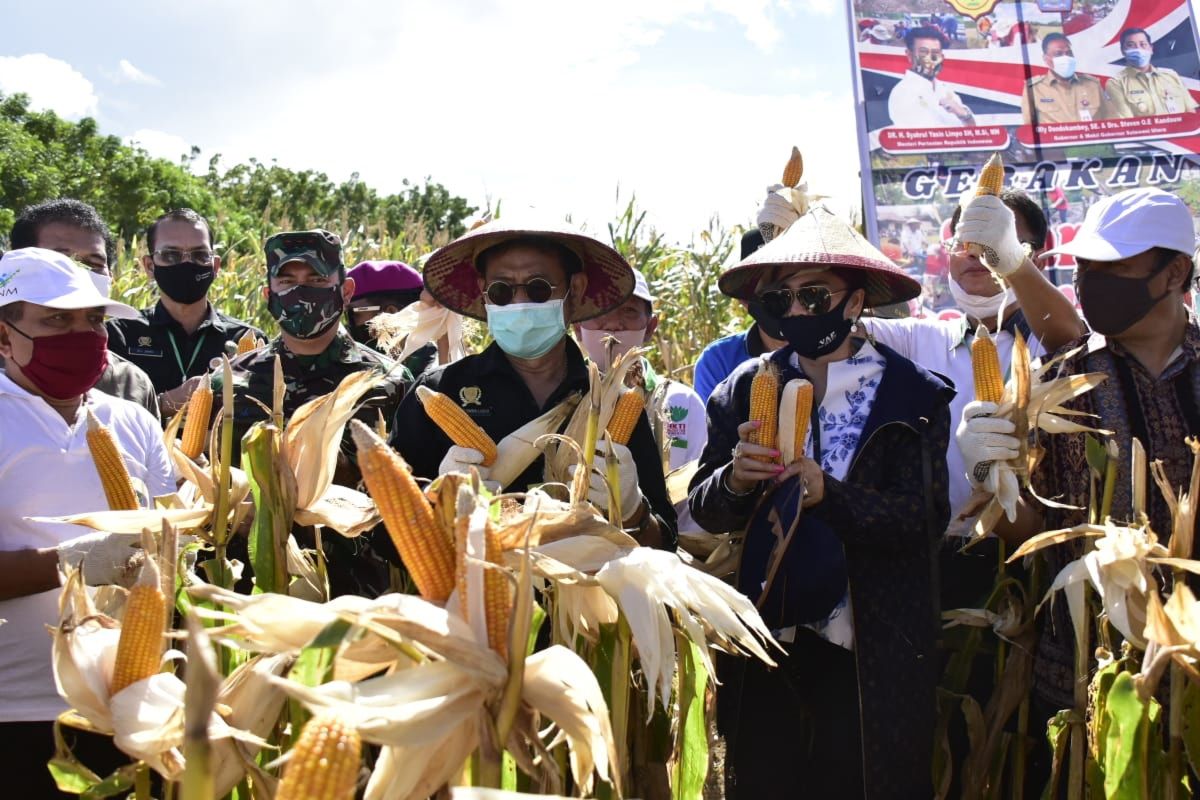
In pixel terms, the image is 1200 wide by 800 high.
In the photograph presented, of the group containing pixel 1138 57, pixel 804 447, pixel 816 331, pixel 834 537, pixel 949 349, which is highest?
pixel 1138 57

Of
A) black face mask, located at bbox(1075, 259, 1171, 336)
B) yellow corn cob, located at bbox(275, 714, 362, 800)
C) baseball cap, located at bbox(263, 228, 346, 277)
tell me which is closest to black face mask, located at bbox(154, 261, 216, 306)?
baseball cap, located at bbox(263, 228, 346, 277)

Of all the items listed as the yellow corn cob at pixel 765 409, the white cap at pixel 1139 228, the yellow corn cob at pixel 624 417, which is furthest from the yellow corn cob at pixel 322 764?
the white cap at pixel 1139 228

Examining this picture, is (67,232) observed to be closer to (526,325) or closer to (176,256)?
(176,256)

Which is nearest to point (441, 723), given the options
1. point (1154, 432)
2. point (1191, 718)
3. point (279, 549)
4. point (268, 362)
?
point (279, 549)

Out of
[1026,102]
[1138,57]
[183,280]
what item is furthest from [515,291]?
[1138,57]

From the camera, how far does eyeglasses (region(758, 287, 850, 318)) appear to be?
2.94 metres

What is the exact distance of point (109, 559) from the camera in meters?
2.33

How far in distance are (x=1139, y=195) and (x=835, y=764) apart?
73.1 inches

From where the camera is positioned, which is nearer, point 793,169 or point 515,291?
point 515,291

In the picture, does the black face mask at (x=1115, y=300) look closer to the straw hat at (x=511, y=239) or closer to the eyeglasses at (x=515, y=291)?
the straw hat at (x=511, y=239)

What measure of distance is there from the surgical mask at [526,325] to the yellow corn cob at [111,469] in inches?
40.1

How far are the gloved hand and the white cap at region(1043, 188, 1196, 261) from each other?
20.8 inches

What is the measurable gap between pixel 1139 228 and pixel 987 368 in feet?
1.89

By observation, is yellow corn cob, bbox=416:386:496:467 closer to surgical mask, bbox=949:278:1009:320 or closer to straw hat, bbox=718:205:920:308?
straw hat, bbox=718:205:920:308
